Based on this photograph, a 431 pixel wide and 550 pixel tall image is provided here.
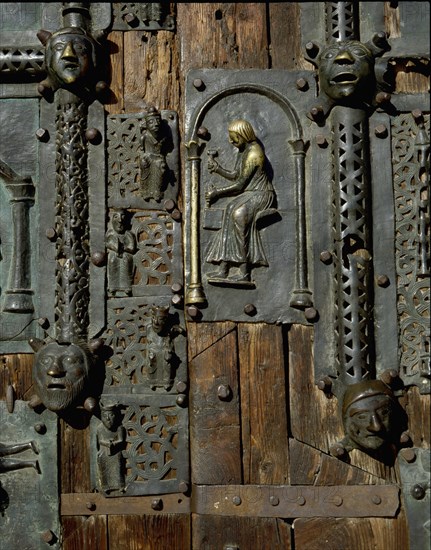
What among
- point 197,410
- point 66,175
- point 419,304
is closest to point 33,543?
point 197,410

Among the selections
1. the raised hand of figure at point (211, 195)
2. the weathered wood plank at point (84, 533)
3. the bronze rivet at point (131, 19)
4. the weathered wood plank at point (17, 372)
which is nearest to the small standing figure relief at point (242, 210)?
the raised hand of figure at point (211, 195)

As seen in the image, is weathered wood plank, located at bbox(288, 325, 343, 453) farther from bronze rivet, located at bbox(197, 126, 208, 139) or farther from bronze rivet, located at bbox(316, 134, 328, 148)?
bronze rivet, located at bbox(197, 126, 208, 139)

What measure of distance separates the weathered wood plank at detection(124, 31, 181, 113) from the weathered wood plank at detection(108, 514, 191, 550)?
183cm

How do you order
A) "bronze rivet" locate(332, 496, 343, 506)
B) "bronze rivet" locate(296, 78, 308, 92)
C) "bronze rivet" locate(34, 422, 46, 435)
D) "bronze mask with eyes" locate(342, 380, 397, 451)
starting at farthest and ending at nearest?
"bronze rivet" locate(296, 78, 308, 92)
"bronze rivet" locate(34, 422, 46, 435)
"bronze rivet" locate(332, 496, 343, 506)
"bronze mask with eyes" locate(342, 380, 397, 451)

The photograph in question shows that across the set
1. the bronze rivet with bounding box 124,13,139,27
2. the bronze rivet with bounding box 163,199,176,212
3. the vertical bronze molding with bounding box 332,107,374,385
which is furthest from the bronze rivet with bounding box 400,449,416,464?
the bronze rivet with bounding box 124,13,139,27

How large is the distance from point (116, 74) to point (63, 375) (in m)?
1.40

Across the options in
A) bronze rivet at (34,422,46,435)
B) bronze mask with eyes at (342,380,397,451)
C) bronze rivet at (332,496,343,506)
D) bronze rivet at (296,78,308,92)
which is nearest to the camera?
bronze mask with eyes at (342,380,397,451)

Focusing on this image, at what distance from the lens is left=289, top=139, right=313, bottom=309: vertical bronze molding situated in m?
3.96

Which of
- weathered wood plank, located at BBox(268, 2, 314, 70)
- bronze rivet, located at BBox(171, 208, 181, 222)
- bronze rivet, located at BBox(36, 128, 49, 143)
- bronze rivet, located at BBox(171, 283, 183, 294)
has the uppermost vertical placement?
weathered wood plank, located at BBox(268, 2, 314, 70)

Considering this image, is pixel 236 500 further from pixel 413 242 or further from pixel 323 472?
pixel 413 242

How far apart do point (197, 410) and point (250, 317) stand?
1.54 ft

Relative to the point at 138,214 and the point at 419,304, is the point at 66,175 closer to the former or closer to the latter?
the point at 138,214

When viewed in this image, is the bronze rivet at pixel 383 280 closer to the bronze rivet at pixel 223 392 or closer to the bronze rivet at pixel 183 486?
the bronze rivet at pixel 223 392

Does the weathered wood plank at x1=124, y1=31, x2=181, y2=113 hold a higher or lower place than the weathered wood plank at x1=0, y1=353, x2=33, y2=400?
higher
